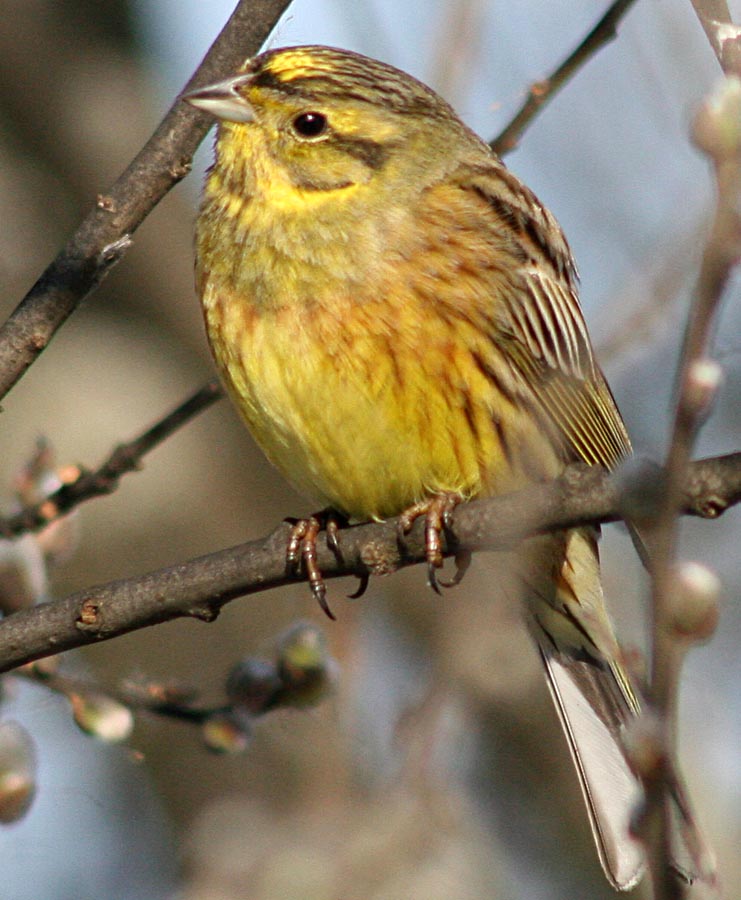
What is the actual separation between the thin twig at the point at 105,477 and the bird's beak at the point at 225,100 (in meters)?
0.75

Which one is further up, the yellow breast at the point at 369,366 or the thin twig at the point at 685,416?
the thin twig at the point at 685,416

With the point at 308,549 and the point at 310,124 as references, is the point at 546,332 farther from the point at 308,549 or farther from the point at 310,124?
the point at 308,549

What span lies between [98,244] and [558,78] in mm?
1308

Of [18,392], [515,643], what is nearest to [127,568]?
[18,392]

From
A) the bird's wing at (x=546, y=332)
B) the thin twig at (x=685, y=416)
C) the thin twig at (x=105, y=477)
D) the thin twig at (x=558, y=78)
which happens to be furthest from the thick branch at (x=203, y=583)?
the thin twig at (x=685, y=416)

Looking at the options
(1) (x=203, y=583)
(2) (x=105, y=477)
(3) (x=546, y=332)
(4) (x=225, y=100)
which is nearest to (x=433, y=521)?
(1) (x=203, y=583)

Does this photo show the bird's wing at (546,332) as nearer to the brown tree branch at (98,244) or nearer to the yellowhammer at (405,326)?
the yellowhammer at (405,326)

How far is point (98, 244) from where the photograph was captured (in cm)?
337

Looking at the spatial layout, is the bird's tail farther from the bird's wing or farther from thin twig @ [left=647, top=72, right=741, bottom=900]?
thin twig @ [left=647, top=72, right=741, bottom=900]

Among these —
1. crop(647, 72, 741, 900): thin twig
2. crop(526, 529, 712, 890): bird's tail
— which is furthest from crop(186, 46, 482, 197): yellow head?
crop(647, 72, 741, 900): thin twig

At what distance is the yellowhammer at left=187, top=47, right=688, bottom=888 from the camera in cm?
389

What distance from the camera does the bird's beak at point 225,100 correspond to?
3.64m

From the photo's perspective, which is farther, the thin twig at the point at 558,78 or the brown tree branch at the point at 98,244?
the thin twig at the point at 558,78

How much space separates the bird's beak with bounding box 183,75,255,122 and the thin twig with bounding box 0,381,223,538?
75 cm
